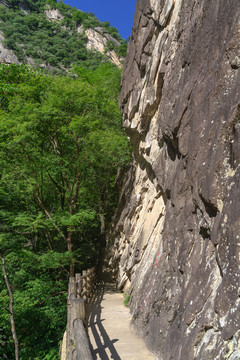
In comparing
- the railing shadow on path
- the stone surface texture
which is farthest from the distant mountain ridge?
the railing shadow on path

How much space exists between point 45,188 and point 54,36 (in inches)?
3795

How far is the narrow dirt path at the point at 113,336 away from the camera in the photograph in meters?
5.18

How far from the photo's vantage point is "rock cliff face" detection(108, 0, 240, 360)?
3.21 meters

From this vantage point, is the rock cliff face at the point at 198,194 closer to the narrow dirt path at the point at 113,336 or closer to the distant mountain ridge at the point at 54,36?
the narrow dirt path at the point at 113,336

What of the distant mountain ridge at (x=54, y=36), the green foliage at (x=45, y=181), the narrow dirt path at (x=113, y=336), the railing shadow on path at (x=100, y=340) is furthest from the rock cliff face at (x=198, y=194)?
the distant mountain ridge at (x=54, y=36)

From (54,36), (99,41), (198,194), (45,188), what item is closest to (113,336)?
(198,194)

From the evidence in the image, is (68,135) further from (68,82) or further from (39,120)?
(68,82)

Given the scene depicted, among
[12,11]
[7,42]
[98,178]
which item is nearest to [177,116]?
[98,178]

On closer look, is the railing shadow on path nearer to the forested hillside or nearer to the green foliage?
the forested hillside

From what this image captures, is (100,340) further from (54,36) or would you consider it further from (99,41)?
(54,36)

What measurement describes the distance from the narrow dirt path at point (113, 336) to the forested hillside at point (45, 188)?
235 cm

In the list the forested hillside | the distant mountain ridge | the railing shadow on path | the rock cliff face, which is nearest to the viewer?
the rock cliff face

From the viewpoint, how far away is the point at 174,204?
227 inches

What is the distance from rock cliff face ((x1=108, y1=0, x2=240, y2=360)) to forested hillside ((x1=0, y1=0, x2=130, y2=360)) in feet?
14.1
